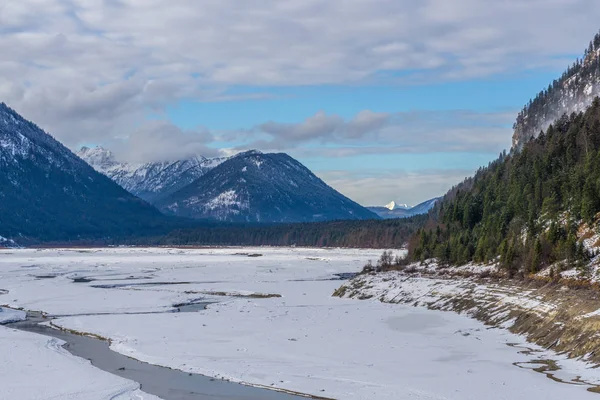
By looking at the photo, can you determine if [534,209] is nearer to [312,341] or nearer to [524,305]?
[524,305]

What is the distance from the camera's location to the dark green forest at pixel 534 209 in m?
54.3

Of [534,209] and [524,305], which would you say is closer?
[524,305]

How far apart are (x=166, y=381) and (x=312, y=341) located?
10.4 metres

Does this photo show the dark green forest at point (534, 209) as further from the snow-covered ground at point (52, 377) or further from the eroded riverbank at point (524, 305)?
the snow-covered ground at point (52, 377)

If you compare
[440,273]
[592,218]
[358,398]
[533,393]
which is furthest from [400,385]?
[440,273]

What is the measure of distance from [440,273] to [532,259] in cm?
1440

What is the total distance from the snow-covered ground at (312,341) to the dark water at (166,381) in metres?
0.76

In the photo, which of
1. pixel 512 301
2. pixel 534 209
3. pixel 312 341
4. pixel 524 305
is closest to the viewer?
pixel 312 341

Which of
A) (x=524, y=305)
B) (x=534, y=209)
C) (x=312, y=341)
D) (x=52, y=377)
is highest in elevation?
(x=534, y=209)

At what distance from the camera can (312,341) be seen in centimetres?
3881

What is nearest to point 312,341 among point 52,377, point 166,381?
point 166,381

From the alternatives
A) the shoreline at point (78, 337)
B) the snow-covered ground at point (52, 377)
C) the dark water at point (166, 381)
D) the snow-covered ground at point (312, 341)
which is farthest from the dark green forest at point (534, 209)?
the snow-covered ground at point (52, 377)

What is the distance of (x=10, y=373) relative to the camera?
31000 millimetres

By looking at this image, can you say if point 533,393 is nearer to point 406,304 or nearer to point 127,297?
point 406,304
